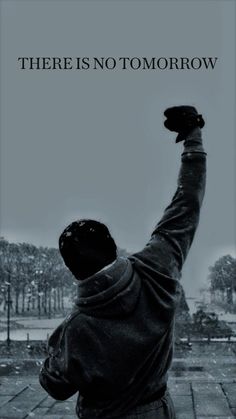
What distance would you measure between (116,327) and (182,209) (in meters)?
0.51

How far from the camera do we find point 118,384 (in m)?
1.93

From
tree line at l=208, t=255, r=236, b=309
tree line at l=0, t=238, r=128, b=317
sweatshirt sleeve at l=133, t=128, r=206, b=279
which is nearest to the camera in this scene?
sweatshirt sleeve at l=133, t=128, r=206, b=279

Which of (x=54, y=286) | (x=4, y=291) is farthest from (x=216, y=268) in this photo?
(x=4, y=291)

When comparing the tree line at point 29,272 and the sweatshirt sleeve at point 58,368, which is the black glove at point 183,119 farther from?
the tree line at point 29,272

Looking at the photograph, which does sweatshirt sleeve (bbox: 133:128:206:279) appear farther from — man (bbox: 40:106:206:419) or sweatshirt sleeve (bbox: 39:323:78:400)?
sweatshirt sleeve (bbox: 39:323:78:400)

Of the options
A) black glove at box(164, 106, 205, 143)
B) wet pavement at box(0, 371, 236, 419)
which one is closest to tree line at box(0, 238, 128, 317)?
wet pavement at box(0, 371, 236, 419)

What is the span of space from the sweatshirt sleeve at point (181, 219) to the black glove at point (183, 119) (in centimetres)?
3

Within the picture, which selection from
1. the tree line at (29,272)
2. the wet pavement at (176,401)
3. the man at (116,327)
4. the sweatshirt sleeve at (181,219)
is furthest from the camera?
the tree line at (29,272)

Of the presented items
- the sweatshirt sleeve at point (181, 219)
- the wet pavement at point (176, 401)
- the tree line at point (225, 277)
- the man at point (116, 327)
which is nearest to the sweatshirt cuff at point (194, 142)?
the sweatshirt sleeve at point (181, 219)

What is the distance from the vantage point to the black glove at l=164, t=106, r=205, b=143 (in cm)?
224

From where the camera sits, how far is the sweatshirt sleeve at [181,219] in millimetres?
2043

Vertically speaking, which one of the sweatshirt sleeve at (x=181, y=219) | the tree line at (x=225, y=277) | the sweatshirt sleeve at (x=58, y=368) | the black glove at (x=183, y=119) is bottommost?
the tree line at (x=225, y=277)

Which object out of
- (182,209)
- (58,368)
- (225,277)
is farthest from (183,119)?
(225,277)

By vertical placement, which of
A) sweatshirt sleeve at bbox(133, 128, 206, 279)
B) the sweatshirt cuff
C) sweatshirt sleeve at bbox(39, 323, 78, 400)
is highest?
the sweatshirt cuff
